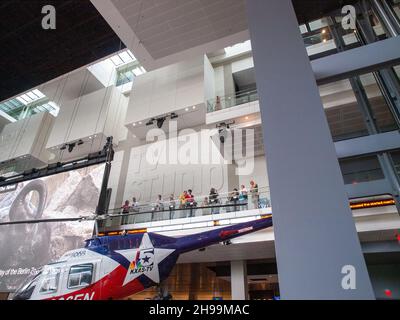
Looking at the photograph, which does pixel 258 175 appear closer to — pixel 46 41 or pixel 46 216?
pixel 46 216

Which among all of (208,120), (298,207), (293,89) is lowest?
(298,207)

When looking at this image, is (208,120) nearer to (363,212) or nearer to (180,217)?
(180,217)

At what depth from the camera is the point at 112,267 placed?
6.34m

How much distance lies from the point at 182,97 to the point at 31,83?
8.33 metres

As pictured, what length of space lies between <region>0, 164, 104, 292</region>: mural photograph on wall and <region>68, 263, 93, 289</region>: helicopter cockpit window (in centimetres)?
372

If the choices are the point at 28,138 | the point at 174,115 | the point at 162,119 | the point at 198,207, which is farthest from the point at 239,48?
the point at 28,138

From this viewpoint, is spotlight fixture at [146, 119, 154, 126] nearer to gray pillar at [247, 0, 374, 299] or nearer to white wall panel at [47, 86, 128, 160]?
white wall panel at [47, 86, 128, 160]

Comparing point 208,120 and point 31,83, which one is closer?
point 31,83

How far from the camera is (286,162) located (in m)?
1.14

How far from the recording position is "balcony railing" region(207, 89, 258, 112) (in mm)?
12930

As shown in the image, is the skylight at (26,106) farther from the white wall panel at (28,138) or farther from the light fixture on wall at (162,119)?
the light fixture on wall at (162,119)

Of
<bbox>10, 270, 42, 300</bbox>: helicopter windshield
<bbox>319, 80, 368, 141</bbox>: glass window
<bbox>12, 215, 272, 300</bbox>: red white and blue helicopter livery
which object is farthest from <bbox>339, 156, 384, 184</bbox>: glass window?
<bbox>10, 270, 42, 300</bbox>: helicopter windshield

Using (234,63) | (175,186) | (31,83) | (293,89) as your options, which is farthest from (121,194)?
(293,89)

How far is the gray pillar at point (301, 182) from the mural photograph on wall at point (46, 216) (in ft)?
30.6
